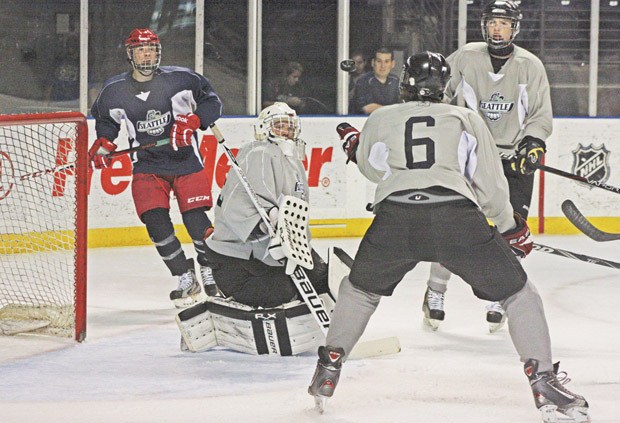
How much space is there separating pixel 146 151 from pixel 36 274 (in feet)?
2.43

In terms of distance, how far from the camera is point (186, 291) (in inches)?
200

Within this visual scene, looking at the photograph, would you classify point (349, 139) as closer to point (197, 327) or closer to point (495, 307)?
point (197, 327)

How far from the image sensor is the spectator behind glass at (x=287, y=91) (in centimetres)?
765

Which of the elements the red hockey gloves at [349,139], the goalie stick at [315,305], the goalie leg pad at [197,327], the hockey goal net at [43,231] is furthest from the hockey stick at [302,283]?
the hockey goal net at [43,231]

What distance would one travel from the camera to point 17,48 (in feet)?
22.8

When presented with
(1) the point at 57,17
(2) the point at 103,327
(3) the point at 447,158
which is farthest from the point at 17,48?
(3) the point at 447,158

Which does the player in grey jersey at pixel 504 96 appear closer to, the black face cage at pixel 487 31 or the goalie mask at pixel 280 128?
the black face cage at pixel 487 31

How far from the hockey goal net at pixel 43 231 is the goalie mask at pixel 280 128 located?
0.61 m

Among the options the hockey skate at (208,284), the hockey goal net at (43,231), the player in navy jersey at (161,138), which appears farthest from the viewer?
the hockey skate at (208,284)

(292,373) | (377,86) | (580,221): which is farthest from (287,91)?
(292,373)

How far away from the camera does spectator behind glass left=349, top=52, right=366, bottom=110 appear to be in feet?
25.2

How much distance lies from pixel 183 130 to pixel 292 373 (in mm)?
1378

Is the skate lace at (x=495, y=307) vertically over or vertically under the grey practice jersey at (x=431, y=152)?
under

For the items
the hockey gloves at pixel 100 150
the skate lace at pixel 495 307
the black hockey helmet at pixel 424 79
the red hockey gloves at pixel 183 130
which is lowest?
the skate lace at pixel 495 307
